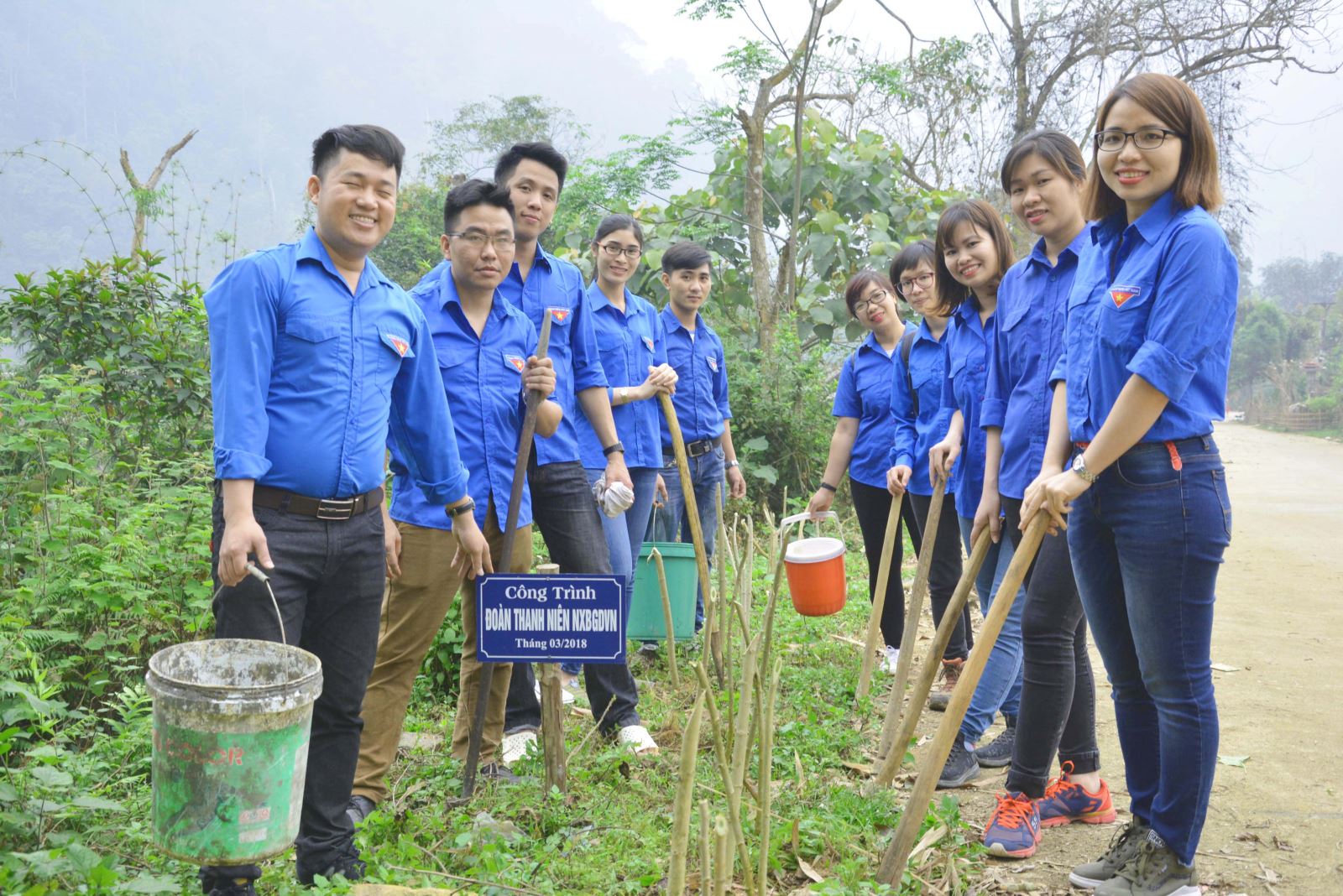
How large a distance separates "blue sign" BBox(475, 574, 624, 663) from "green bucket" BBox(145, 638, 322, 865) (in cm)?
95

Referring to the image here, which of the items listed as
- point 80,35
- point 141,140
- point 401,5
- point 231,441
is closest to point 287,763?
point 231,441

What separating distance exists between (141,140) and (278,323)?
68937 millimetres

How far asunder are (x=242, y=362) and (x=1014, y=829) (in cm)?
254

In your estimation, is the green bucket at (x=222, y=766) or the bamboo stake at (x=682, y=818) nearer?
the bamboo stake at (x=682, y=818)

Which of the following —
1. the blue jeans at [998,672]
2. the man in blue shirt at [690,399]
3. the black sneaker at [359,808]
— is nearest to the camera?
the black sneaker at [359,808]

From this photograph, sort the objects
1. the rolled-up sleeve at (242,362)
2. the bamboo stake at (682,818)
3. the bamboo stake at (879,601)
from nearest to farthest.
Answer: the bamboo stake at (682,818)
the rolled-up sleeve at (242,362)
the bamboo stake at (879,601)

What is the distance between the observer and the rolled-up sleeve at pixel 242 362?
254 cm

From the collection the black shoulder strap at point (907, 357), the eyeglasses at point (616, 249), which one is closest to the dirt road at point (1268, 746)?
the black shoulder strap at point (907, 357)

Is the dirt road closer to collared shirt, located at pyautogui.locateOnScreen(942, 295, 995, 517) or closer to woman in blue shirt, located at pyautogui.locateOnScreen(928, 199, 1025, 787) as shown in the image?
woman in blue shirt, located at pyautogui.locateOnScreen(928, 199, 1025, 787)

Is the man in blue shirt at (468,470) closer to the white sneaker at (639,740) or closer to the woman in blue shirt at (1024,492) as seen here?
the white sneaker at (639,740)

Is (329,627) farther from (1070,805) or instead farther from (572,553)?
(1070,805)

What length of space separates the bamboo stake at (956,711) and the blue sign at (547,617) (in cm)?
100

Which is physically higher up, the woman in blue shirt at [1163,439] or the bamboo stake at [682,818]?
the woman in blue shirt at [1163,439]

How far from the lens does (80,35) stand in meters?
71.9
